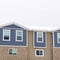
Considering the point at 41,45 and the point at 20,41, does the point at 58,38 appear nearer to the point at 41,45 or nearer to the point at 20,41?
the point at 41,45

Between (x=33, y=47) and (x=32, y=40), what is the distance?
1081 millimetres

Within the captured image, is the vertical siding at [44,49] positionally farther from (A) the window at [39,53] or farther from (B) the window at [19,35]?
(B) the window at [19,35]

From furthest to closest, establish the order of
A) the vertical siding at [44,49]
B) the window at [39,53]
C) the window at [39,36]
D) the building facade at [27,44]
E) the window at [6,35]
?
the window at [39,36]
the window at [39,53]
the vertical siding at [44,49]
the window at [6,35]
the building facade at [27,44]

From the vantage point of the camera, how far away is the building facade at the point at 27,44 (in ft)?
106

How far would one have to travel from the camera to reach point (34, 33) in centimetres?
3388

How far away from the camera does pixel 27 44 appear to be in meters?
33.0

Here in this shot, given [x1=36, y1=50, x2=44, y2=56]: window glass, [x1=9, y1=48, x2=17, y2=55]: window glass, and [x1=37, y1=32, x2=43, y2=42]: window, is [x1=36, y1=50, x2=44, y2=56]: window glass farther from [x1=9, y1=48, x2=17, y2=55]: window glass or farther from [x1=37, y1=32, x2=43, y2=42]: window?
[x1=9, y1=48, x2=17, y2=55]: window glass

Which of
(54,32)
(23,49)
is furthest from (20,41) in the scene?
(54,32)

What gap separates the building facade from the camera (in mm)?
32344

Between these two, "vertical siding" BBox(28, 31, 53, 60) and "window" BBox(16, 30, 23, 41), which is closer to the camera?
"window" BBox(16, 30, 23, 41)

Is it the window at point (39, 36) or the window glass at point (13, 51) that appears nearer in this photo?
the window glass at point (13, 51)

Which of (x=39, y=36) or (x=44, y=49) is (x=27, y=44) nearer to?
(x=39, y=36)

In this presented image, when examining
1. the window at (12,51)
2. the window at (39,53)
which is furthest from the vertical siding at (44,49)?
the window at (12,51)

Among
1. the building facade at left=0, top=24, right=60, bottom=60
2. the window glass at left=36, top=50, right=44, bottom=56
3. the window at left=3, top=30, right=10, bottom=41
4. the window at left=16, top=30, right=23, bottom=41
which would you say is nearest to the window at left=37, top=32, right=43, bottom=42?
the building facade at left=0, top=24, right=60, bottom=60
